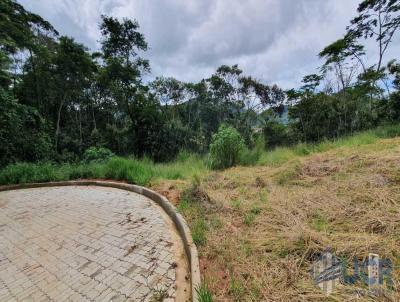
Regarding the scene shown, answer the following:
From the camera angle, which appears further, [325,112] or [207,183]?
[325,112]

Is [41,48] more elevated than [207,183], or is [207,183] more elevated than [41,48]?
[41,48]

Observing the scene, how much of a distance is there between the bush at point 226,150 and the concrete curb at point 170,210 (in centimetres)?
285

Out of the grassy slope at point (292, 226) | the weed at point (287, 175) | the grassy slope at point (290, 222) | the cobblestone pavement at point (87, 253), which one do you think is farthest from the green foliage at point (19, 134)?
the weed at point (287, 175)

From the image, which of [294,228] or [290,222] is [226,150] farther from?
[294,228]

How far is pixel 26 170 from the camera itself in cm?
693

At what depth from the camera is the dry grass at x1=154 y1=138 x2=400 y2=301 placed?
1506 millimetres

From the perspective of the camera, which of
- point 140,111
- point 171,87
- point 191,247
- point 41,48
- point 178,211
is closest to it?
point 191,247

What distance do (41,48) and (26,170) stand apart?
24.3 ft

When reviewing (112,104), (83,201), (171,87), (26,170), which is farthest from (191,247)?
(112,104)

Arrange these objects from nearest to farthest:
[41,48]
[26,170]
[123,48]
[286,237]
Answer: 1. [286,237]
2. [26,170]
3. [41,48]
4. [123,48]

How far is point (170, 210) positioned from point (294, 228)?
6.66 ft

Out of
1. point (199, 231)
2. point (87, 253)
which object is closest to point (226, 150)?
point (199, 231)

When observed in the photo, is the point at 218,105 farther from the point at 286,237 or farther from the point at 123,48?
the point at 286,237

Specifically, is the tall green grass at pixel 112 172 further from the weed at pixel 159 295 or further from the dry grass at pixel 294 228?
the weed at pixel 159 295
